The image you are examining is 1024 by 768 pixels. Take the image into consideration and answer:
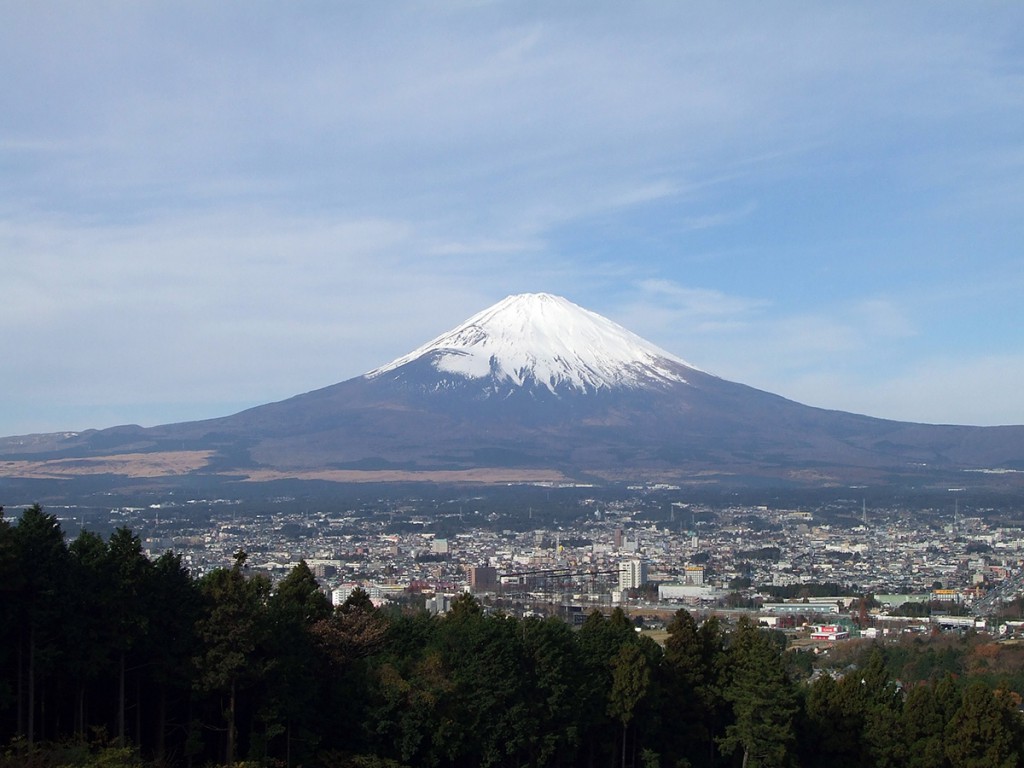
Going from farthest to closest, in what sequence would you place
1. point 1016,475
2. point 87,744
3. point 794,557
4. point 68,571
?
point 1016,475, point 794,557, point 68,571, point 87,744

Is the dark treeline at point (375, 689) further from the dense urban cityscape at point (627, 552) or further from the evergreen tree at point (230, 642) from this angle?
the dense urban cityscape at point (627, 552)

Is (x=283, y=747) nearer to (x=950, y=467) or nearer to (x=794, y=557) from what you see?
(x=794, y=557)

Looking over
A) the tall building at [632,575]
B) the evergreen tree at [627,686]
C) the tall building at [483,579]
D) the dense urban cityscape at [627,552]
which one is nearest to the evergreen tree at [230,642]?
the evergreen tree at [627,686]

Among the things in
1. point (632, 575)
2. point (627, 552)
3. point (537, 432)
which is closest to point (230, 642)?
point (632, 575)

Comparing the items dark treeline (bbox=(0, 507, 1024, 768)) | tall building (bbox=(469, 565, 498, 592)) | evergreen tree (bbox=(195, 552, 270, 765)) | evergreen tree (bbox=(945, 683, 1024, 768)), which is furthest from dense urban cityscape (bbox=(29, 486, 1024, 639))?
evergreen tree (bbox=(945, 683, 1024, 768))

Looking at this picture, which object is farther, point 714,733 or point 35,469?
point 35,469

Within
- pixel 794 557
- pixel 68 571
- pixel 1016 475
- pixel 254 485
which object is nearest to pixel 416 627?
pixel 68 571
